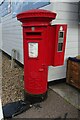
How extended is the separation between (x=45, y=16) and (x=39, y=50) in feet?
1.76

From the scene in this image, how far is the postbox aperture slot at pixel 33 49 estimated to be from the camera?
259 centimetres

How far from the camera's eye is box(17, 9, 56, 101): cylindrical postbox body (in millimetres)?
2461

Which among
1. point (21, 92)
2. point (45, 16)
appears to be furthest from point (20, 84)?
point (45, 16)

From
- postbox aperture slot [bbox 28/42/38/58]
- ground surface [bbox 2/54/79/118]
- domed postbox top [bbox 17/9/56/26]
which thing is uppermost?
domed postbox top [bbox 17/9/56/26]

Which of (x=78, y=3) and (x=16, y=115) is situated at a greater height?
(x=78, y=3)

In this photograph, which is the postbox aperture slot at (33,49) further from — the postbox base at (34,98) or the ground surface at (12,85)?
the ground surface at (12,85)

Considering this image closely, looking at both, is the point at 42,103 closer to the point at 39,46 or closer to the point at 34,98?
the point at 34,98

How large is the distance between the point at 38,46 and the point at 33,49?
3.6 inches

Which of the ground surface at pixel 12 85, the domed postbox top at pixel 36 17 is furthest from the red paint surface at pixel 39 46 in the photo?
the ground surface at pixel 12 85

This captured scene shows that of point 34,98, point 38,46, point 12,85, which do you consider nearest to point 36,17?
point 38,46

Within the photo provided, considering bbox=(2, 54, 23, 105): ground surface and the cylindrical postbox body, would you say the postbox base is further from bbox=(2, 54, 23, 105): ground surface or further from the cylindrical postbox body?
bbox=(2, 54, 23, 105): ground surface

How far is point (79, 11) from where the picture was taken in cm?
323

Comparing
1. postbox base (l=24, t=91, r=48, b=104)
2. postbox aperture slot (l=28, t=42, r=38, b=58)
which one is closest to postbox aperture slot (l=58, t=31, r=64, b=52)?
postbox aperture slot (l=28, t=42, r=38, b=58)

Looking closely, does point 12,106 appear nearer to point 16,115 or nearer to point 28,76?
point 16,115
